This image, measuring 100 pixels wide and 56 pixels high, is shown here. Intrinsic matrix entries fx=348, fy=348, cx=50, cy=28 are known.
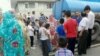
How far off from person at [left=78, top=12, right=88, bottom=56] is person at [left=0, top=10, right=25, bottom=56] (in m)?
4.55

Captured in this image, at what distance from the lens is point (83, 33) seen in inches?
501

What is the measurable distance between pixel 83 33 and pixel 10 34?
16.9ft

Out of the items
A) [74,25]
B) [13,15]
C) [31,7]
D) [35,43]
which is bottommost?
[31,7]

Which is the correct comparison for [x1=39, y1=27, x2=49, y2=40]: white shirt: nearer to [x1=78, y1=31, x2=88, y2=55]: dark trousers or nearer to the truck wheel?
[x1=78, y1=31, x2=88, y2=55]: dark trousers

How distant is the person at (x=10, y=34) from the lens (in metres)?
8.01

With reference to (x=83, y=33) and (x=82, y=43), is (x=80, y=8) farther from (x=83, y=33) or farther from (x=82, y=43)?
(x=83, y=33)

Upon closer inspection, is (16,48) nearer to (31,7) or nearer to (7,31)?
(7,31)

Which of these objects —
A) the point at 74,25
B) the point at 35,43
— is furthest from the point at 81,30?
the point at 35,43

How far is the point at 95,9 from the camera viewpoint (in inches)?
670

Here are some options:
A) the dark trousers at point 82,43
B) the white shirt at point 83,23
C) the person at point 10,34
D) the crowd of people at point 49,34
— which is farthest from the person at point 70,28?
the person at point 10,34

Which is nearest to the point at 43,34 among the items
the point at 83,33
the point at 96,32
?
the point at 83,33

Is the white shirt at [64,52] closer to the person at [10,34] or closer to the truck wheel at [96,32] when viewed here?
the person at [10,34]

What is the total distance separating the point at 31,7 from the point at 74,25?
6787cm

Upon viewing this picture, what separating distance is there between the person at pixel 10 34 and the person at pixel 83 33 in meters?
4.55
